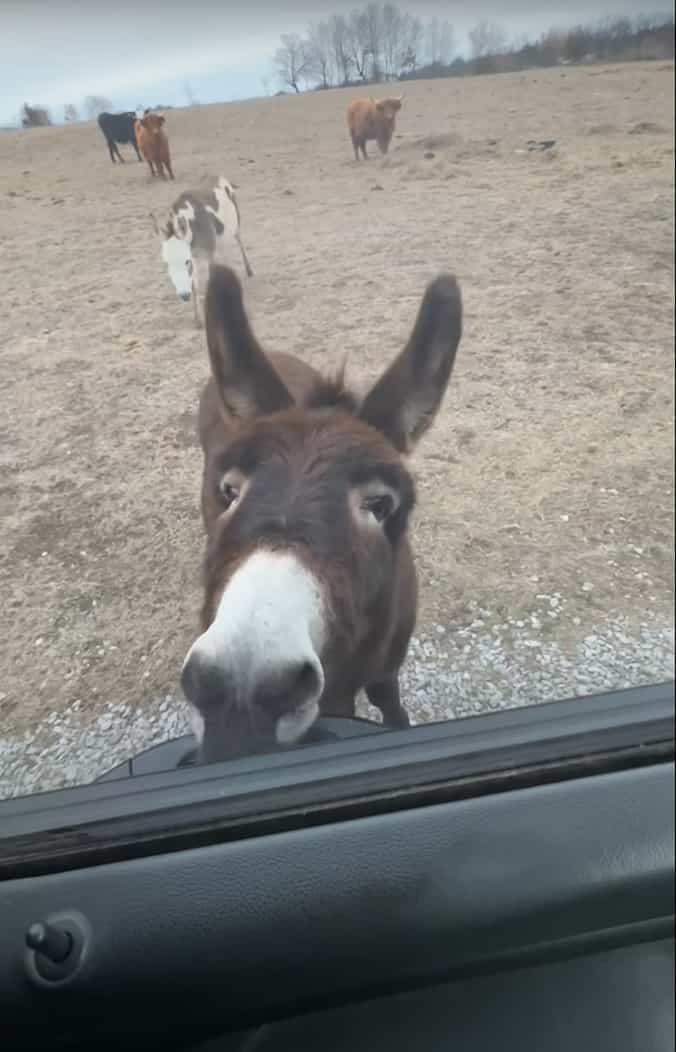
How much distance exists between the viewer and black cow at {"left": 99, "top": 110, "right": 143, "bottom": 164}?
127 cm

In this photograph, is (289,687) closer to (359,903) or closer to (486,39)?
(359,903)

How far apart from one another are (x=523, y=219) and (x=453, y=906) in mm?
1577

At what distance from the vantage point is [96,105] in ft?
4.09

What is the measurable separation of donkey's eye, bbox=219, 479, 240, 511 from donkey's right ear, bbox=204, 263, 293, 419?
16cm

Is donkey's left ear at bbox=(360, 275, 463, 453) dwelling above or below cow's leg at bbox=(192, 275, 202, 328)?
below

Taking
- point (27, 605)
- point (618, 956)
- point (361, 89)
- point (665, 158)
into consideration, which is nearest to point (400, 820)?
point (618, 956)

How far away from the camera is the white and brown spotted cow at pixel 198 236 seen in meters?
1.37

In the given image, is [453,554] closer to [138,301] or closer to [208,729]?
[208,729]

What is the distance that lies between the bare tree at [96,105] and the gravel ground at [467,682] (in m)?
1.24

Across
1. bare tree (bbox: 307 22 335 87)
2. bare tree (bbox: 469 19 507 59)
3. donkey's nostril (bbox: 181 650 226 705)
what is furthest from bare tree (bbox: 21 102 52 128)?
donkey's nostril (bbox: 181 650 226 705)

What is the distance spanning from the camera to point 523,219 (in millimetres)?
1743

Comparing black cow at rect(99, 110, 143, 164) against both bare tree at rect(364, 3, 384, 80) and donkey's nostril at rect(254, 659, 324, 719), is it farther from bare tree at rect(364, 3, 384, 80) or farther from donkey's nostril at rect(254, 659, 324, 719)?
donkey's nostril at rect(254, 659, 324, 719)

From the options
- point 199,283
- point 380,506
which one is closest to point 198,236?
point 199,283

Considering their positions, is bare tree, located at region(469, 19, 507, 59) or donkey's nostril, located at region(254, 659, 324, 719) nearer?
donkey's nostril, located at region(254, 659, 324, 719)
